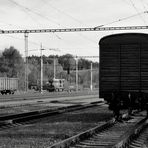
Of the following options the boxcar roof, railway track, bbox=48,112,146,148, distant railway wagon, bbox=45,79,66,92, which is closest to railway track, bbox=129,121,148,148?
railway track, bbox=48,112,146,148

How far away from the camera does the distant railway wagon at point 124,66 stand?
1675 cm

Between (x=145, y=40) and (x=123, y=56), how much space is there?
1121 mm

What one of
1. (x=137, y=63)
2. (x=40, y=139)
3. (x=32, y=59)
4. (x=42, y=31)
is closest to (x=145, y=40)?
(x=137, y=63)

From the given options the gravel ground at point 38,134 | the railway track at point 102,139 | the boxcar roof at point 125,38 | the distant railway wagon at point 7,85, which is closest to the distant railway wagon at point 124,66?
the boxcar roof at point 125,38

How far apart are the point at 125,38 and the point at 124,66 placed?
48.0 inches

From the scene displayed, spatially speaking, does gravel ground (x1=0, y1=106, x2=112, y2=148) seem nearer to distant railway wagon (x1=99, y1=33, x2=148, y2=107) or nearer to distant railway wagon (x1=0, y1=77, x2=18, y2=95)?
distant railway wagon (x1=99, y1=33, x2=148, y2=107)

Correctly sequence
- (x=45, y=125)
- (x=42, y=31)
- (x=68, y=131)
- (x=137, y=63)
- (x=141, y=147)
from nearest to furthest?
1. (x=141, y=147)
2. (x=68, y=131)
3. (x=45, y=125)
4. (x=137, y=63)
5. (x=42, y=31)

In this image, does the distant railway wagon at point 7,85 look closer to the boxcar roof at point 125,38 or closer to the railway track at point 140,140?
the boxcar roof at point 125,38

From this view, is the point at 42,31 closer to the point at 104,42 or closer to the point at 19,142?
the point at 104,42

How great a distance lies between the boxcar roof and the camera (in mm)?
17000

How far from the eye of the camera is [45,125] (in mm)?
14883

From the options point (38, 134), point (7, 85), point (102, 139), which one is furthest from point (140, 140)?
point (7, 85)

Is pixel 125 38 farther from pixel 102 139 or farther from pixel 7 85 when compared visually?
pixel 7 85

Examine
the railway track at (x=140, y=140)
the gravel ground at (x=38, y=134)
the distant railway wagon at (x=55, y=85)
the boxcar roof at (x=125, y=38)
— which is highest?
the boxcar roof at (x=125, y=38)
